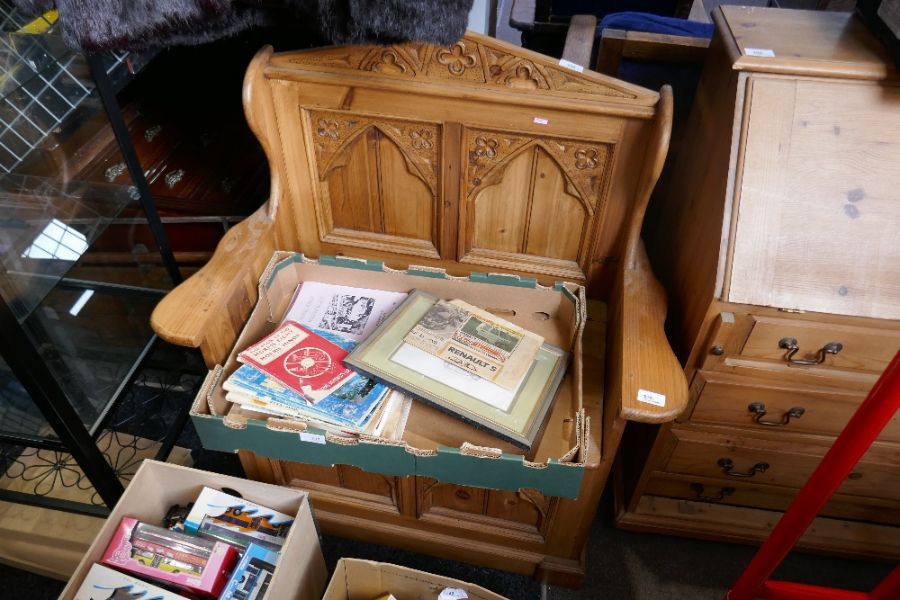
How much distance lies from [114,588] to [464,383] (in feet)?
2.50

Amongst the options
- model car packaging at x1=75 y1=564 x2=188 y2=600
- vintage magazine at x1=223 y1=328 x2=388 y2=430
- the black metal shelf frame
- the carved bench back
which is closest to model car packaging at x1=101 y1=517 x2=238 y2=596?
model car packaging at x1=75 y1=564 x2=188 y2=600

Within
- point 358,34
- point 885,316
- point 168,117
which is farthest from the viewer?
point 168,117

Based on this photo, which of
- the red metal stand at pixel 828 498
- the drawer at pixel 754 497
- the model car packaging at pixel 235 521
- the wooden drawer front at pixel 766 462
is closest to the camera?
the red metal stand at pixel 828 498

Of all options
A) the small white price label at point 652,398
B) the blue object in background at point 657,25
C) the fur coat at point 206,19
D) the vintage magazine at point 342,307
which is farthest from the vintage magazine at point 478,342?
the blue object in background at point 657,25

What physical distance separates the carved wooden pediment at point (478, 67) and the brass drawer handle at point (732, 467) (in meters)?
0.84

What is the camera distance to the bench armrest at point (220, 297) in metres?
1.19

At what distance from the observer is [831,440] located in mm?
1398

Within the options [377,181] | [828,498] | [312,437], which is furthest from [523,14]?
[828,498]

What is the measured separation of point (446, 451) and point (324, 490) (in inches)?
21.8

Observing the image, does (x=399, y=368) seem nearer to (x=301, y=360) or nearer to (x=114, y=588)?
(x=301, y=360)

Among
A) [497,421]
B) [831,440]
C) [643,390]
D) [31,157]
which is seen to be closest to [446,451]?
[497,421]

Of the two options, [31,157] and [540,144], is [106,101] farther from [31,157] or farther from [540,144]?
[540,144]

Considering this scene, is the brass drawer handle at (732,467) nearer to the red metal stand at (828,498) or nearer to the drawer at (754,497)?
the drawer at (754,497)

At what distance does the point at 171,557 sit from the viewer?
1.25 metres
